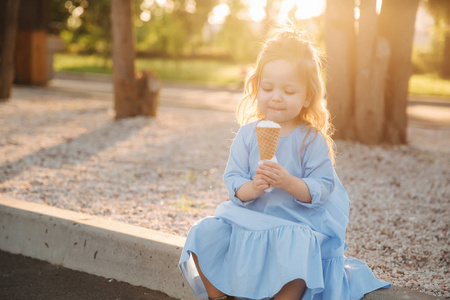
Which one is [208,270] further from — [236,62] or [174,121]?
[236,62]

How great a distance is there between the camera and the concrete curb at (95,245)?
308cm

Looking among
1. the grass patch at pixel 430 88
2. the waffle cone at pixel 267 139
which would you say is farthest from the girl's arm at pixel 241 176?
the grass patch at pixel 430 88

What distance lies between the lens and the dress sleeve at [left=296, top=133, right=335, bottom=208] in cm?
252

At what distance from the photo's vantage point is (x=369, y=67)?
21.5ft

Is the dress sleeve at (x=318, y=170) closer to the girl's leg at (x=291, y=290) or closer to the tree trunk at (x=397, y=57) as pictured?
the girl's leg at (x=291, y=290)

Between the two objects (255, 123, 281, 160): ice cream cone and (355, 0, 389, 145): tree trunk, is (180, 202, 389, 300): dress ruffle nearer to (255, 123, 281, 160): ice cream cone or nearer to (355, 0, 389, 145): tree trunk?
(255, 123, 281, 160): ice cream cone

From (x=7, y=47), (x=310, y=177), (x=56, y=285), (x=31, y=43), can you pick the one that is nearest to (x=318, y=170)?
(x=310, y=177)

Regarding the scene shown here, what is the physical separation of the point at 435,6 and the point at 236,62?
25843mm

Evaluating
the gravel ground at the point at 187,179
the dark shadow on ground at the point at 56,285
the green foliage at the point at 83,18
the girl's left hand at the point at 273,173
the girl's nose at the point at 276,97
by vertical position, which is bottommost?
the dark shadow on ground at the point at 56,285

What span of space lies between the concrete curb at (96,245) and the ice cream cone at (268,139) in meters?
0.93

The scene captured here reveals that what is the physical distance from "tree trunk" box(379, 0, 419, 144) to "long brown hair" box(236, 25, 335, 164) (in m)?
4.28

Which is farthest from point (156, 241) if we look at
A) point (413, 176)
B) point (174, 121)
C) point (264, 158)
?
point (174, 121)

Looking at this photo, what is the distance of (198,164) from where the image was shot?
6223mm

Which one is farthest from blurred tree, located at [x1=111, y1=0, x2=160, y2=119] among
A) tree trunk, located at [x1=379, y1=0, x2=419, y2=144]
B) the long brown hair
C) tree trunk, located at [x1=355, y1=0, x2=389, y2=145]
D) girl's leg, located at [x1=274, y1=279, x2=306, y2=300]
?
girl's leg, located at [x1=274, y1=279, x2=306, y2=300]
